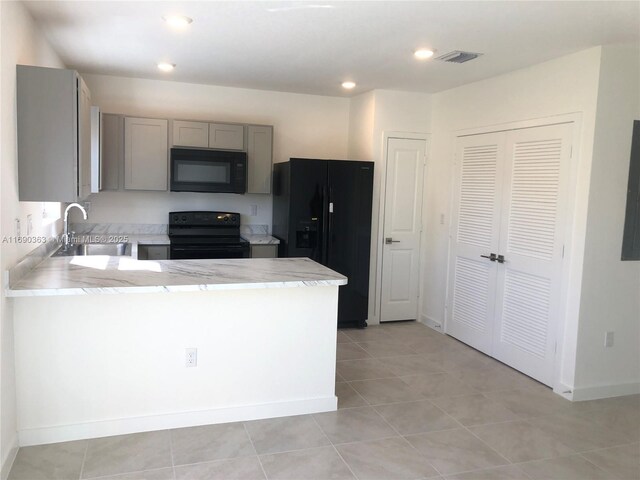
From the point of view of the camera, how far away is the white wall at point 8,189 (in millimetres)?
2453

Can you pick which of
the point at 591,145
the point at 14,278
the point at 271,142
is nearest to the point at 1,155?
the point at 14,278

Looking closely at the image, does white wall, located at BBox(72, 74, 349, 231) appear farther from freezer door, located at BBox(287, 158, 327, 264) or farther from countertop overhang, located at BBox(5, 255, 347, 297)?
countertop overhang, located at BBox(5, 255, 347, 297)

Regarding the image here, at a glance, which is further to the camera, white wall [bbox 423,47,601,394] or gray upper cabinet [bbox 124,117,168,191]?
gray upper cabinet [bbox 124,117,168,191]

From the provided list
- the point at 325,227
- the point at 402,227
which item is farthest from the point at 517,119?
the point at 325,227

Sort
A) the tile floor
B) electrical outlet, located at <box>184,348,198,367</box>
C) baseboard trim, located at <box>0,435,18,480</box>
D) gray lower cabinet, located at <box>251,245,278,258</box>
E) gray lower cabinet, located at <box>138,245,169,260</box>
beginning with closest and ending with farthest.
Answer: baseboard trim, located at <box>0,435,18,480</box>, the tile floor, electrical outlet, located at <box>184,348,198,367</box>, gray lower cabinet, located at <box>138,245,169,260</box>, gray lower cabinet, located at <box>251,245,278,258</box>

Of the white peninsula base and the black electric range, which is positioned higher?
the black electric range

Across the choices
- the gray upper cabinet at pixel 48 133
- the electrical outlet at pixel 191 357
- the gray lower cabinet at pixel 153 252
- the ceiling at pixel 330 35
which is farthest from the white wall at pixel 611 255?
the gray lower cabinet at pixel 153 252

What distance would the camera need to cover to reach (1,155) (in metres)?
2.45

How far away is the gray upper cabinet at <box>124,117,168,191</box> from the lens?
4.73 m

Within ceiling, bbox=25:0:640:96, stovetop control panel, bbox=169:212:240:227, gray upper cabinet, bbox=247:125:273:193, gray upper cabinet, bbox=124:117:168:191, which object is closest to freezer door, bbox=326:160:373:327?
gray upper cabinet, bbox=247:125:273:193

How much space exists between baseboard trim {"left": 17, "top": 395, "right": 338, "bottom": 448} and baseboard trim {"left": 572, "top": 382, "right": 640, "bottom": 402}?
5.70ft

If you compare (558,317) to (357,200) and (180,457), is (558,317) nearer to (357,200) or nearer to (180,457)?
(357,200)

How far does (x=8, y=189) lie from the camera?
258cm

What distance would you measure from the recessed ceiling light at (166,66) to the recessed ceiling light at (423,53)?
2.04 metres
